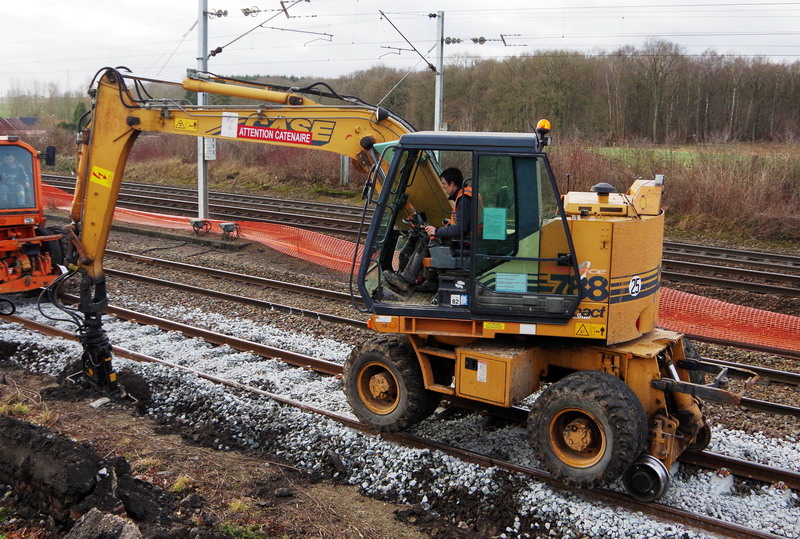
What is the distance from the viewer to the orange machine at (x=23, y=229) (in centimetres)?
1101

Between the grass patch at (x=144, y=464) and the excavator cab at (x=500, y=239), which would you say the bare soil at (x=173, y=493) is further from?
the excavator cab at (x=500, y=239)

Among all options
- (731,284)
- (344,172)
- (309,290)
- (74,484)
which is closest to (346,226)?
(309,290)

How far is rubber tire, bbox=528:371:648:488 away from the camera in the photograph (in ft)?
18.4

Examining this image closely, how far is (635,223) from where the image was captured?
5918 millimetres

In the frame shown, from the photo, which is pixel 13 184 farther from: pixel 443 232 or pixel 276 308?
pixel 443 232

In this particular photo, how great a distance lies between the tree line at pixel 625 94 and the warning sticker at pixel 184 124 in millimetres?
21432

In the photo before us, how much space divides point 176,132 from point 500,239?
3.91 m

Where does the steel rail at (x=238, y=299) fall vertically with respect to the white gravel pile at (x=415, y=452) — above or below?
above

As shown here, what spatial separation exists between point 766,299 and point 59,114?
50.1 metres

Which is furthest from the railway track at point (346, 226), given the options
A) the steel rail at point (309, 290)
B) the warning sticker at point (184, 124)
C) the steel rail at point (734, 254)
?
the warning sticker at point (184, 124)

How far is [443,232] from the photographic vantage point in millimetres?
6254

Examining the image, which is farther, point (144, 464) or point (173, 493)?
point (144, 464)

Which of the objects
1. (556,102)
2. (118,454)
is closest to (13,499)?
(118,454)

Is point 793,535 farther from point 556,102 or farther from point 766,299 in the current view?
point 556,102
